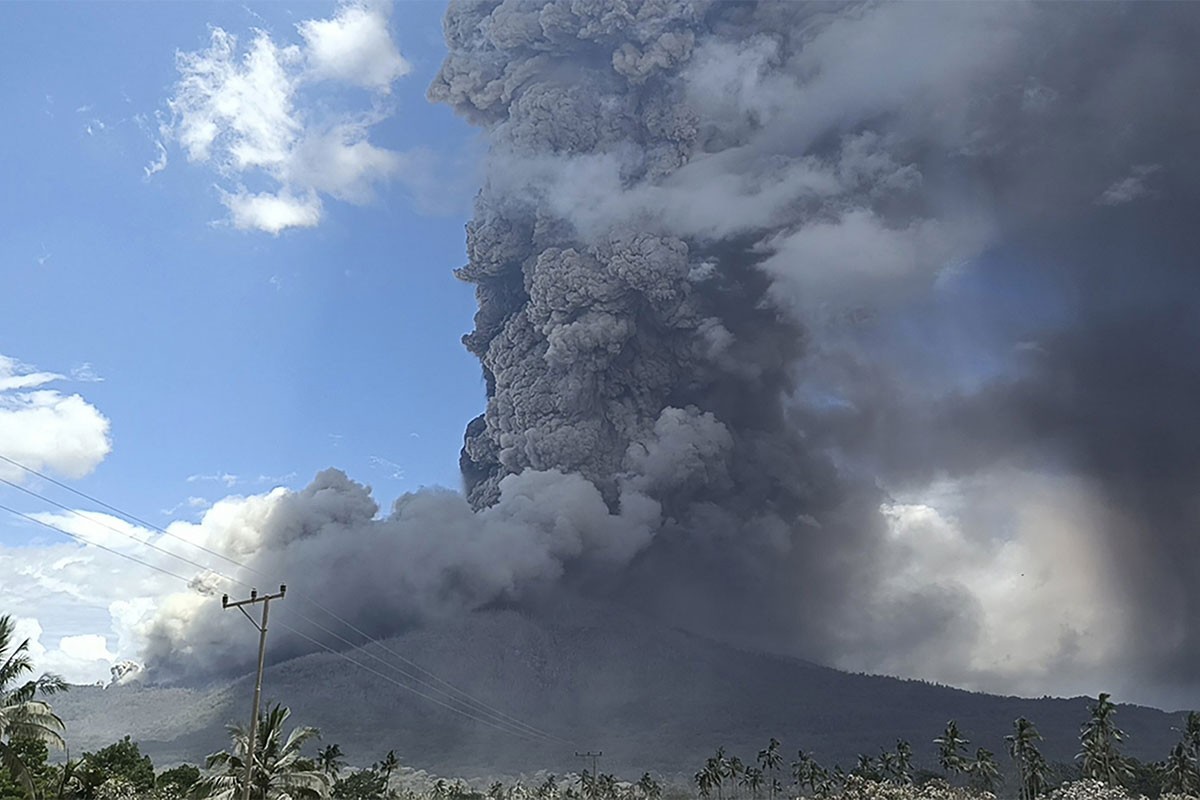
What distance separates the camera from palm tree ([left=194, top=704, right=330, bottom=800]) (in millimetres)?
41562

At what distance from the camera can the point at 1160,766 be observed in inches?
4835

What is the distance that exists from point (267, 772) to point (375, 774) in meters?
99.2

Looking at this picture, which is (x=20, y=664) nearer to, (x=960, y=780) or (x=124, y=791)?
(x=124, y=791)

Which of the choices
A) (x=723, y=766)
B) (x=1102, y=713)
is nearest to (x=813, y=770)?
(x=723, y=766)

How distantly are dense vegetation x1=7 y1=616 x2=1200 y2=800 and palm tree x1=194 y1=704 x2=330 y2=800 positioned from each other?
0.05 m

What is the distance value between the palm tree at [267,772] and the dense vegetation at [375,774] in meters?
0.05

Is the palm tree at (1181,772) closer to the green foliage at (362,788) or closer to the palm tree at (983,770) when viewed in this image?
the palm tree at (983,770)

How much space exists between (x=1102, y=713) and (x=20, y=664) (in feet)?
274

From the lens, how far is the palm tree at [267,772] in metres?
41.6

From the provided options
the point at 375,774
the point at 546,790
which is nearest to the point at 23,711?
the point at 375,774

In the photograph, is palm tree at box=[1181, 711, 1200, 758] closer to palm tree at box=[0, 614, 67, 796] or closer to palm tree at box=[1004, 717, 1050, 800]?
palm tree at box=[1004, 717, 1050, 800]

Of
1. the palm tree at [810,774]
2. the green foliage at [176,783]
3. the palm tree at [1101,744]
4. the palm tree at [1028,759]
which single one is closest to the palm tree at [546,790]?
the palm tree at [810,774]

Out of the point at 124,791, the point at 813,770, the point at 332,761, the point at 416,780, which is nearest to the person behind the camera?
the point at 124,791

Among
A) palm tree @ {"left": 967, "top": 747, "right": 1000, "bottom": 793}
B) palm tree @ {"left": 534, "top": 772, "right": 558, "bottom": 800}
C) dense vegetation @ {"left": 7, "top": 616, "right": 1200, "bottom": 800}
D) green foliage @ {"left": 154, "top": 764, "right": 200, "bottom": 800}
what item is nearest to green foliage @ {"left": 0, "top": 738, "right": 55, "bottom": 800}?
dense vegetation @ {"left": 7, "top": 616, "right": 1200, "bottom": 800}
